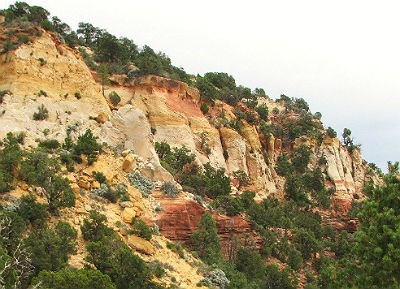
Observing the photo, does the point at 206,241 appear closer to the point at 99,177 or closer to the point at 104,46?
the point at 99,177

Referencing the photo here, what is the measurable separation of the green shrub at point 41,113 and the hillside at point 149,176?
11cm

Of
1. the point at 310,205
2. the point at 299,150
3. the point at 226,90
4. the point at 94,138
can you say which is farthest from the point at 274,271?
the point at 226,90

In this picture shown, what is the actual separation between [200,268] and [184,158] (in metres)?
17.5

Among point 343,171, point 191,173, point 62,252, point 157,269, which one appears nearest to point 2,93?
point 191,173

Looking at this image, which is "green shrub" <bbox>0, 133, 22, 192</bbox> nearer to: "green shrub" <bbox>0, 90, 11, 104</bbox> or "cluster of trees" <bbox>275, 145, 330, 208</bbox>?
"green shrub" <bbox>0, 90, 11, 104</bbox>

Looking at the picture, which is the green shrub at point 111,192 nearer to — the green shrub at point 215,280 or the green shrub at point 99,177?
the green shrub at point 99,177

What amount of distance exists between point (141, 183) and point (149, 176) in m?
1.31

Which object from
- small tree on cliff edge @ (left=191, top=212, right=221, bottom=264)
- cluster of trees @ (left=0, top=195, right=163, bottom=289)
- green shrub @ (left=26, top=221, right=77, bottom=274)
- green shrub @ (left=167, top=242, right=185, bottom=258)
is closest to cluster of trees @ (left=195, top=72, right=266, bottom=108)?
small tree on cliff edge @ (left=191, top=212, right=221, bottom=264)

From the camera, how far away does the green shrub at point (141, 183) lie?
35531 millimetres

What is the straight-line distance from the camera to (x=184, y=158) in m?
46.9

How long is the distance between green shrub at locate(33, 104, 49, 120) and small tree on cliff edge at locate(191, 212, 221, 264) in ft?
A: 46.4

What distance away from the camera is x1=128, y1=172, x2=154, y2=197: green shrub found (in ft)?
117

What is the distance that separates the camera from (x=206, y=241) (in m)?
34.0

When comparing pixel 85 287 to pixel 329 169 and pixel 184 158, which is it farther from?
pixel 329 169
